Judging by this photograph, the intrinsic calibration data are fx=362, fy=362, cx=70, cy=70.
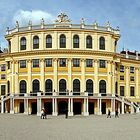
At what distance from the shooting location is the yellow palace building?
62531 mm

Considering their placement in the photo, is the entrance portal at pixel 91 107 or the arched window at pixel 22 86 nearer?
the entrance portal at pixel 91 107

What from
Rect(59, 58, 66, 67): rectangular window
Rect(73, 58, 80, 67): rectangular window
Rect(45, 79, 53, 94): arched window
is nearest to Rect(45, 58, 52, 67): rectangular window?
Rect(59, 58, 66, 67): rectangular window

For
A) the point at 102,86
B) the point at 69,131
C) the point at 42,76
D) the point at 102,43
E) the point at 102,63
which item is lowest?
the point at 69,131

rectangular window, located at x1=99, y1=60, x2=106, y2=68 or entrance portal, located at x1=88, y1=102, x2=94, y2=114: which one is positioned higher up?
rectangular window, located at x1=99, y1=60, x2=106, y2=68

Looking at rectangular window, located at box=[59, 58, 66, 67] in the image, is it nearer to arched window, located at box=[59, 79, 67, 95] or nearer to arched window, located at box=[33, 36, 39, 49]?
arched window, located at box=[59, 79, 67, 95]

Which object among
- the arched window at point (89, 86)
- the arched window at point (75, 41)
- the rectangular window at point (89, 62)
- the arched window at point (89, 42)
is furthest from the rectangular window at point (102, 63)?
the arched window at point (75, 41)

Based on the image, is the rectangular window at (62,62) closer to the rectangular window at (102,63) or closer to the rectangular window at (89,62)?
the rectangular window at (89,62)

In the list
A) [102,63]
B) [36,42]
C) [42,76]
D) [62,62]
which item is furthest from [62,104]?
[36,42]

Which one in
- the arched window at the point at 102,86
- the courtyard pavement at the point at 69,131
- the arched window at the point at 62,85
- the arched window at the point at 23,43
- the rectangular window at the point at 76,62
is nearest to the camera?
the courtyard pavement at the point at 69,131

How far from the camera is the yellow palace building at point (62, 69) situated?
62.5m

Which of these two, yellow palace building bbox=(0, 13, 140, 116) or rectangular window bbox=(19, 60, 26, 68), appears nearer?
yellow palace building bbox=(0, 13, 140, 116)

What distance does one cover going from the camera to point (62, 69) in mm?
63125

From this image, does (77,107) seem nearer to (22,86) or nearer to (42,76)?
(42,76)

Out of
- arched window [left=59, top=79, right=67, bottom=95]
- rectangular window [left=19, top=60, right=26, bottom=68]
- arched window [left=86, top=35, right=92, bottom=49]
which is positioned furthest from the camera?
rectangular window [left=19, top=60, right=26, bottom=68]
